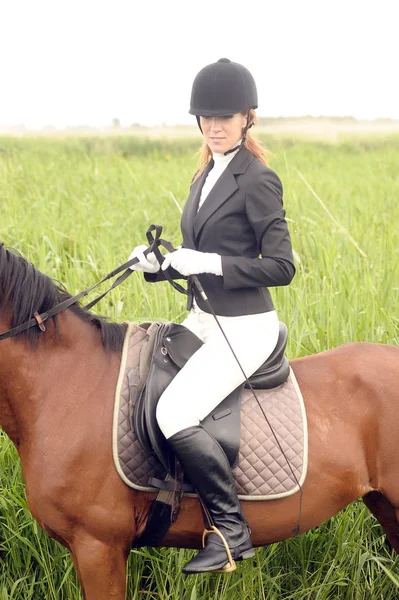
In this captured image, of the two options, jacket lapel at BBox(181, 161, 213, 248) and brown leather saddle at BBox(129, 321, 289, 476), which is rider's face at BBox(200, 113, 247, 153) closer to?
jacket lapel at BBox(181, 161, 213, 248)

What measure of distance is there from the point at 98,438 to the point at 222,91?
1410mm

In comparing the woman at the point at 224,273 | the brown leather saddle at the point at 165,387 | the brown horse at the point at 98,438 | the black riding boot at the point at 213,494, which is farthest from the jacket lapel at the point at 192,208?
the black riding boot at the point at 213,494

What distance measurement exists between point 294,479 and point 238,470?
231mm

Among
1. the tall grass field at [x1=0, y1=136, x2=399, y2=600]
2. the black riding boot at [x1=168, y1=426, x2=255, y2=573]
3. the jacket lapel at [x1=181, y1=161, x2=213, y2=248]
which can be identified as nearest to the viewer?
the black riding boot at [x1=168, y1=426, x2=255, y2=573]

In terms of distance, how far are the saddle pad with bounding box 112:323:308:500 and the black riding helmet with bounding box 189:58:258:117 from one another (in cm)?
96

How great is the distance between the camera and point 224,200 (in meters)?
2.70

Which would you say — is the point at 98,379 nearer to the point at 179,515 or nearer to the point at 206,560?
the point at 179,515

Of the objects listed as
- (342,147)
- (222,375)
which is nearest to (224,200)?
(222,375)

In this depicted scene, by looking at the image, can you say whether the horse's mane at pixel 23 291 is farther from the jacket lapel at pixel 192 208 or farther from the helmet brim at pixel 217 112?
the helmet brim at pixel 217 112

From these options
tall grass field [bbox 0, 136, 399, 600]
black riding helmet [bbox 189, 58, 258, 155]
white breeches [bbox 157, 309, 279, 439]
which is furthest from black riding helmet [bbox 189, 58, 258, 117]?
tall grass field [bbox 0, 136, 399, 600]

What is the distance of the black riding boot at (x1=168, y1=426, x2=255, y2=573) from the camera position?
8.54ft

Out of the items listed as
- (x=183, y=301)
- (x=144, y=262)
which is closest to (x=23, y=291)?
(x=144, y=262)

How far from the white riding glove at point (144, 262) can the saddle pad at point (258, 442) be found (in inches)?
11.1

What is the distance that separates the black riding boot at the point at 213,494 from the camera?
2602 mm
